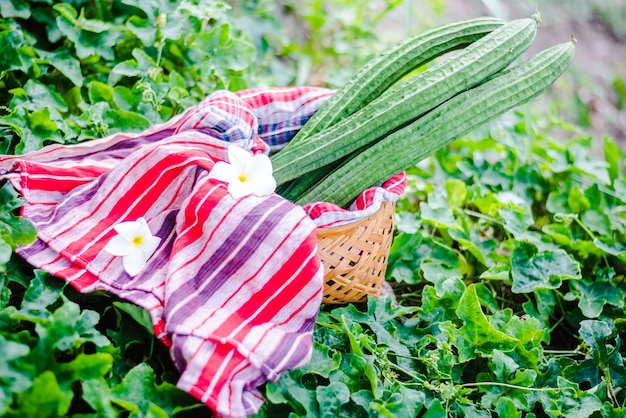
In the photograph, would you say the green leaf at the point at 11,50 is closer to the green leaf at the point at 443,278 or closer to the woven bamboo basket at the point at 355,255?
the woven bamboo basket at the point at 355,255

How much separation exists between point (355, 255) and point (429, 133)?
1.16ft

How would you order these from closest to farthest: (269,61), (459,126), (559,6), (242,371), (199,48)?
(242,371) < (459,126) < (199,48) < (269,61) < (559,6)

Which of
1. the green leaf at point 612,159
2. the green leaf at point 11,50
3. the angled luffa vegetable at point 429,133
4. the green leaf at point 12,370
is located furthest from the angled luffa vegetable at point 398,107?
the green leaf at point 612,159

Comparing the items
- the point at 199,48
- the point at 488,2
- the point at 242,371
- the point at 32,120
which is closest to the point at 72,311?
the point at 242,371

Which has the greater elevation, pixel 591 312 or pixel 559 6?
pixel 559 6

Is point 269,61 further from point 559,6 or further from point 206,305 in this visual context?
point 559,6

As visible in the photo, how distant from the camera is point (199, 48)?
1.89 metres

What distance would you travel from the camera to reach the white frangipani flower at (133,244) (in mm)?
1205

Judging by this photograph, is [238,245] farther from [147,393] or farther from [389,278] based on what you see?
[389,278]

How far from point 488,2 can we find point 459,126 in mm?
797

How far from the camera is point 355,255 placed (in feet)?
4.33

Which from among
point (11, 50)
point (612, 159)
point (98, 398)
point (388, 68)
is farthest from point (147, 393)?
point (612, 159)

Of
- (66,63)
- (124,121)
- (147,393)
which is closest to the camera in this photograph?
(147,393)

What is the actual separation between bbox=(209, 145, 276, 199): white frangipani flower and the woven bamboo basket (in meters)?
A: 0.15
